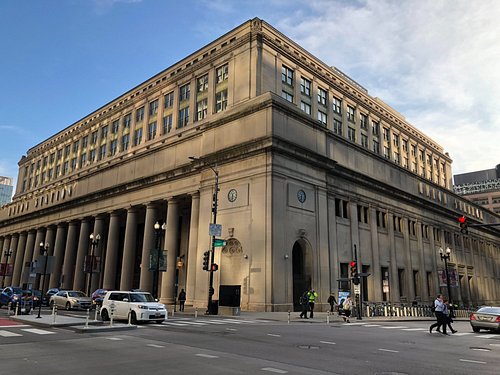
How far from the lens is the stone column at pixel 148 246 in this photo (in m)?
49.3

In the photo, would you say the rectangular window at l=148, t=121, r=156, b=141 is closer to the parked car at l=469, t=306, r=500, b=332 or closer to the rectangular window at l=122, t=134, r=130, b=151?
the rectangular window at l=122, t=134, r=130, b=151

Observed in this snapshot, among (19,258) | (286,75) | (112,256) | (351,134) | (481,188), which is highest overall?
(481,188)

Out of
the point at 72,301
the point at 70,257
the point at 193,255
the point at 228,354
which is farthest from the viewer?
the point at 70,257

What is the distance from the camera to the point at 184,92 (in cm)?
5925

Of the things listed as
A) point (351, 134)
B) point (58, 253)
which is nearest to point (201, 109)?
point (351, 134)

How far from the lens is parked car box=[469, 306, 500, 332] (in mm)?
21469

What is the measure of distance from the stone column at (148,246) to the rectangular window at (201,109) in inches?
537

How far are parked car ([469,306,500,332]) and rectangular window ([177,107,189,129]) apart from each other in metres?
44.1

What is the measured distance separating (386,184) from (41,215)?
6447 centimetres

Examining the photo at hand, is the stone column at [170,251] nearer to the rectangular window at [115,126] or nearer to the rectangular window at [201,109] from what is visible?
the rectangular window at [201,109]

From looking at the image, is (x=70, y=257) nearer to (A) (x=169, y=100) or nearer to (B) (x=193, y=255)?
(A) (x=169, y=100)

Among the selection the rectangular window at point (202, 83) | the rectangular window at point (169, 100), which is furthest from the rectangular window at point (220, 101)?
the rectangular window at point (169, 100)

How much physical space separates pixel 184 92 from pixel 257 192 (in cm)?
2904

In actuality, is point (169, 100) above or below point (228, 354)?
above
